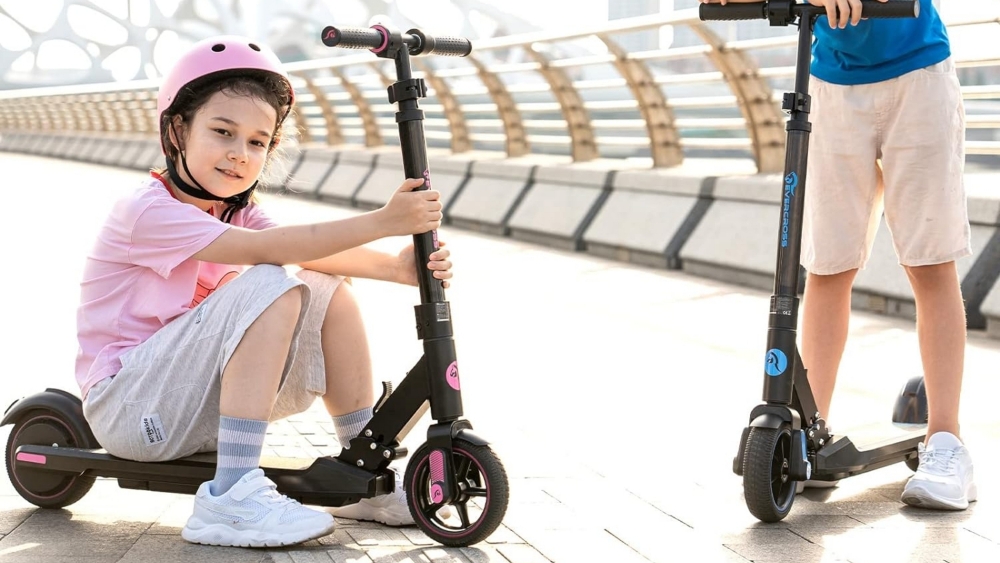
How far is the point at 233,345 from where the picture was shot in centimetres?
280

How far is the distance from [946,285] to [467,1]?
55978mm

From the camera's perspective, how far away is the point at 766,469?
9.67ft

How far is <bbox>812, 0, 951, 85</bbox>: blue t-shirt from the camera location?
10.6ft

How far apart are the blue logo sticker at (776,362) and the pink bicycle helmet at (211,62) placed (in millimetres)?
1332

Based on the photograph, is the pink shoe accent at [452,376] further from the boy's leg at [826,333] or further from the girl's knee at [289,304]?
the boy's leg at [826,333]

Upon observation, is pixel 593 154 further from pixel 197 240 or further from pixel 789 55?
pixel 197 240

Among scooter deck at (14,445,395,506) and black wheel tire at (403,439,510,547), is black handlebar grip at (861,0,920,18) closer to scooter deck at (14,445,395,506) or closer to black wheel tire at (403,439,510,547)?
black wheel tire at (403,439,510,547)

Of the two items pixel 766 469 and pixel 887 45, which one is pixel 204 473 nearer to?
pixel 766 469

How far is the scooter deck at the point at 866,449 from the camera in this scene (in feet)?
10.4

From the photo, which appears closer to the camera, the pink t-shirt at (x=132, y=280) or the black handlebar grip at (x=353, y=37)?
the black handlebar grip at (x=353, y=37)

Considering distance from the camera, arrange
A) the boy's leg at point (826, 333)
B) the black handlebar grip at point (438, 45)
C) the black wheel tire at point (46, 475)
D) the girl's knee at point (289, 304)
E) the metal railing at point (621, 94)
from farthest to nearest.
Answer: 1. the metal railing at point (621, 94)
2. the boy's leg at point (826, 333)
3. the black wheel tire at point (46, 475)
4. the black handlebar grip at point (438, 45)
5. the girl's knee at point (289, 304)

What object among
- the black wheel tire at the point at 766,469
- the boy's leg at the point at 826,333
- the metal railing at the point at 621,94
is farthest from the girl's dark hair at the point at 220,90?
the metal railing at the point at 621,94

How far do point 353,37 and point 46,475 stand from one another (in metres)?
1.31

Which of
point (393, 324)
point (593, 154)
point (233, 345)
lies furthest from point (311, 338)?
point (593, 154)
